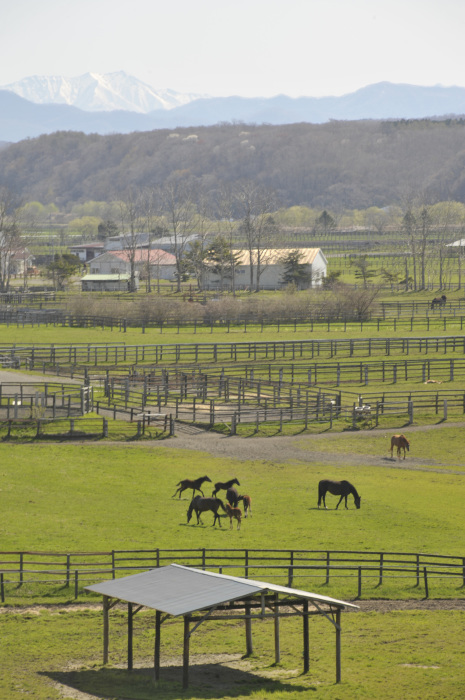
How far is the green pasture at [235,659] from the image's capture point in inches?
615

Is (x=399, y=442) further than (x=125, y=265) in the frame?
No

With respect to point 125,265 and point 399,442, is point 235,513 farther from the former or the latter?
point 125,265

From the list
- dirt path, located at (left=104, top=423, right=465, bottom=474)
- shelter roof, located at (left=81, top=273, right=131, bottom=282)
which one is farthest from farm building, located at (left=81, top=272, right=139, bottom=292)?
dirt path, located at (left=104, top=423, right=465, bottom=474)

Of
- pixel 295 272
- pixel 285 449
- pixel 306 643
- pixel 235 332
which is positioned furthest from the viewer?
pixel 295 272

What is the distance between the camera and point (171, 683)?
634 inches

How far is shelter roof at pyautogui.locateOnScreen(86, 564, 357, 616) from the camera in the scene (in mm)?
15773

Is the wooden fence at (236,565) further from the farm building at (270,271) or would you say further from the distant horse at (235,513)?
the farm building at (270,271)

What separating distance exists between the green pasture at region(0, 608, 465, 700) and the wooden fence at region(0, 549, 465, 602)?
113 cm

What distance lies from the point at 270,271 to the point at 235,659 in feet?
315

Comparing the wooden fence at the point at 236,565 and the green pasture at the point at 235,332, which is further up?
the green pasture at the point at 235,332

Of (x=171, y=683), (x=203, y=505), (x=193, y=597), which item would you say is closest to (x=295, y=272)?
(x=203, y=505)

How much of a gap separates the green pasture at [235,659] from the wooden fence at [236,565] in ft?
3.70

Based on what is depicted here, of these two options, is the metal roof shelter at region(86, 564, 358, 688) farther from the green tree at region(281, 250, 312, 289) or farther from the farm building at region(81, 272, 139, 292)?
the farm building at region(81, 272, 139, 292)

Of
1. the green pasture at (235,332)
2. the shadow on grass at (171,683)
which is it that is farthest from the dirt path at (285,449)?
the green pasture at (235,332)
